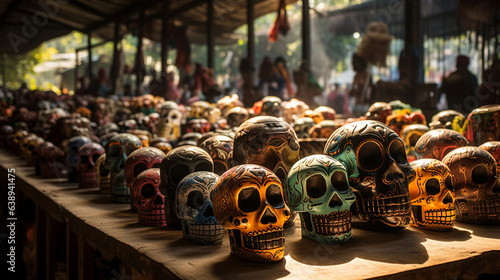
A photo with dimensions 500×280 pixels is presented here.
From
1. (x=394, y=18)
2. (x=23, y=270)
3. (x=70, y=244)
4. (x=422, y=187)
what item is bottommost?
(x=23, y=270)

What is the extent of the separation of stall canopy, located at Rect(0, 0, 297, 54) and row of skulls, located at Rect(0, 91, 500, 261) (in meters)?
6.01

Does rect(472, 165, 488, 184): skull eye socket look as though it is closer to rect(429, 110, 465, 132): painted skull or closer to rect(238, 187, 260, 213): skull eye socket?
rect(429, 110, 465, 132): painted skull

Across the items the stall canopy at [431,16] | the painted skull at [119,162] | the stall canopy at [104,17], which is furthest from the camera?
the stall canopy at [104,17]

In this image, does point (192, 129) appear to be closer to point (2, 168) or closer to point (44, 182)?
point (44, 182)

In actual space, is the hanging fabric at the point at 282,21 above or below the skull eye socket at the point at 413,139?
above

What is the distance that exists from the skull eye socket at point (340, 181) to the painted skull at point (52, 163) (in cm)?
221

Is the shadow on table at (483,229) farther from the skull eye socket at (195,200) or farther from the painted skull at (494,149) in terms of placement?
the skull eye socket at (195,200)

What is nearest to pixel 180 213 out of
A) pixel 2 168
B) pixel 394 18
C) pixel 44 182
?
pixel 44 182

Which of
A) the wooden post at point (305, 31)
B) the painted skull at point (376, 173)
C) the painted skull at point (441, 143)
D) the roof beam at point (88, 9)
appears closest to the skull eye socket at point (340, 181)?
the painted skull at point (376, 173)

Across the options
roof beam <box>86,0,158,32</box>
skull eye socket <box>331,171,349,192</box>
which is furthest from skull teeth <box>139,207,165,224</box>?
roof beam <box>86,0,158,32</box>

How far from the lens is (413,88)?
4.18m

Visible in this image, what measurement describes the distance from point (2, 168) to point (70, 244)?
153 cm

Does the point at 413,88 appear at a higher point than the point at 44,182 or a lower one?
higher

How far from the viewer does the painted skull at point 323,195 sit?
159 centimetres
